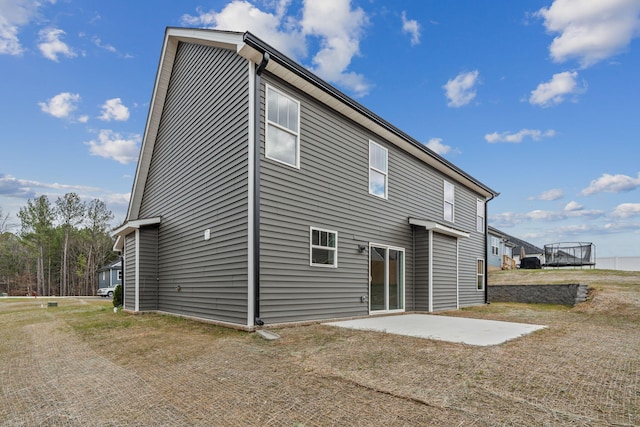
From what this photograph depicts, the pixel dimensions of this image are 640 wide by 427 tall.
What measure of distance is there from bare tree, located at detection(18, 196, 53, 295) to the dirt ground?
39.2m

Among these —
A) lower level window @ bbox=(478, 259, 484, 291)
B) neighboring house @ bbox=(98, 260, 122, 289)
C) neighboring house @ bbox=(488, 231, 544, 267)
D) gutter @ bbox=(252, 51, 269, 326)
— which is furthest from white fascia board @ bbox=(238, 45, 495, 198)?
neighboring house @ bbox=(98, 260, 122, 289)

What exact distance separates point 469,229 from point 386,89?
7.54m

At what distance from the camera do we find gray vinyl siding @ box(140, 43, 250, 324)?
7816 millimetres

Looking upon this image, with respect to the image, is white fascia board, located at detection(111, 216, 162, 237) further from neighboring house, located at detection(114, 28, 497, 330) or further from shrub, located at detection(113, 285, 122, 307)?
shrub, located at detection(113, 285, 122, 307)

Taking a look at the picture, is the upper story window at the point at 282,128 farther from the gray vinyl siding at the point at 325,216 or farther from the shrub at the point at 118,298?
the shrub at the point at 118,298

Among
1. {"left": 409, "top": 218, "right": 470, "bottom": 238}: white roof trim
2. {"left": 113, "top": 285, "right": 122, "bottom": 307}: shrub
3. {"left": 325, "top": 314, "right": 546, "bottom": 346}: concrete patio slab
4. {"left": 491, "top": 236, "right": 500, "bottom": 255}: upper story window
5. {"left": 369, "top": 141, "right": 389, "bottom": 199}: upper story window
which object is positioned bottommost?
{"left": 113, "top": 285, "right": 122, "bottom": 307}: shrub

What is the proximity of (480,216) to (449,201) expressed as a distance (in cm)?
336

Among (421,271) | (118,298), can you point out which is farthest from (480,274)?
(118,298)

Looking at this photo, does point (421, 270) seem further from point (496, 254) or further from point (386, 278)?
point (496, 254)

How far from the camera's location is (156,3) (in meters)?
12.6

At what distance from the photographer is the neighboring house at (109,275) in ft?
118

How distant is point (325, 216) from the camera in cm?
902

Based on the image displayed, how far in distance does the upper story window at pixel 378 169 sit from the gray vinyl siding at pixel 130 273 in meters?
7.82

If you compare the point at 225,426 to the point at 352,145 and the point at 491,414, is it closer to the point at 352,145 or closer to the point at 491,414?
the point at 491,414
